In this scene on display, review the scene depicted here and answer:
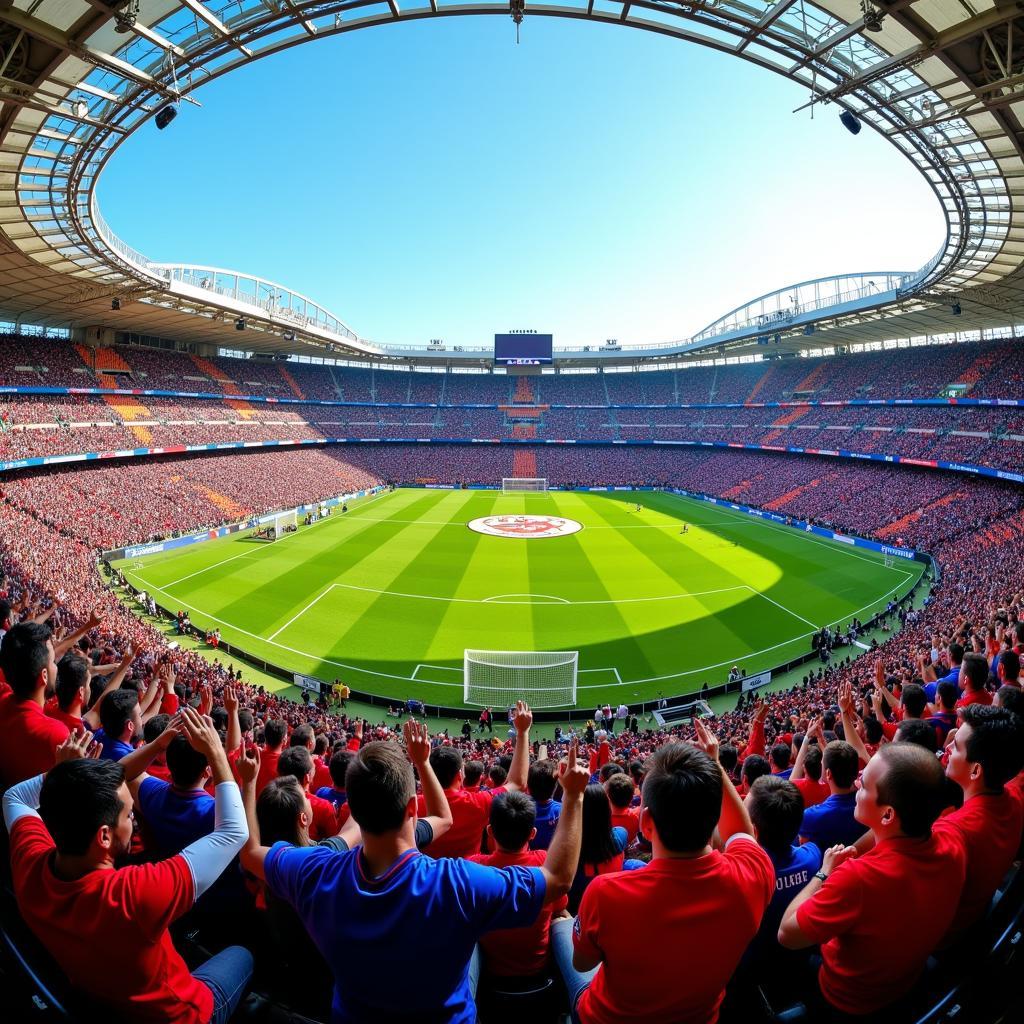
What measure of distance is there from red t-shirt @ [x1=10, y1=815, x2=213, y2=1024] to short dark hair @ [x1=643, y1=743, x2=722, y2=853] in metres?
2.23

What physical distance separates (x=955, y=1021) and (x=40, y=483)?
46704 millimetres

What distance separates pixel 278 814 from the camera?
11.9 ft

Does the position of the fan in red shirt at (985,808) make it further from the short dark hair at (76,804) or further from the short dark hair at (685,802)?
the short dark hair at (76,804)

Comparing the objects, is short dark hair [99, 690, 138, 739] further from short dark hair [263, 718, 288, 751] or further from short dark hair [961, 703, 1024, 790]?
short dark hair [961, 703, 1024, 790]

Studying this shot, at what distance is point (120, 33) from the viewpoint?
13633 mm

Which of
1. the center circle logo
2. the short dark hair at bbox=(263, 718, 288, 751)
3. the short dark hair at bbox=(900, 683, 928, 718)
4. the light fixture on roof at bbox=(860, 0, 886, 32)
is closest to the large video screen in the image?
the center circle logo

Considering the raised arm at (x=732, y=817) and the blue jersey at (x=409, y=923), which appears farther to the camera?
the raised arm at (x=732, y=817)

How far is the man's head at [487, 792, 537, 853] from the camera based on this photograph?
137 inches

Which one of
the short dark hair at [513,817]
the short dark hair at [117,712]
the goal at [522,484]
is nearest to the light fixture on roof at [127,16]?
the short dark hair at [117,712]

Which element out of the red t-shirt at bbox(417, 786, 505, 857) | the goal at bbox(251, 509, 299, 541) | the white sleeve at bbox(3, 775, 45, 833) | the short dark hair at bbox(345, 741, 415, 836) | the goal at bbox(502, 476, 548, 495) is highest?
the short dark hair at bbox(345, 741, 415, 836)

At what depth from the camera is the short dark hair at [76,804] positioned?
2.56 metres

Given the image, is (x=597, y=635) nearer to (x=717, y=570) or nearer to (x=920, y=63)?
(x=717, y=570)

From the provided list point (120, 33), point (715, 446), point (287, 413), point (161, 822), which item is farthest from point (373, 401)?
point (161, 822)

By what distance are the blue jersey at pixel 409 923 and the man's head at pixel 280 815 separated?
1209 millimetres
